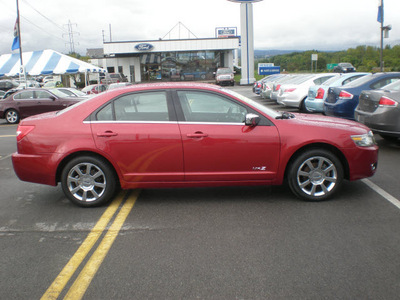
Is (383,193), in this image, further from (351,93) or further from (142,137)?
(351,93)

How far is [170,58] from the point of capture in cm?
5397

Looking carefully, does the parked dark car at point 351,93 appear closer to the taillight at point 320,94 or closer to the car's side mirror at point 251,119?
the taillight at point 320,94

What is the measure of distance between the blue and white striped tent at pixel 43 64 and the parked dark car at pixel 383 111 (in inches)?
862

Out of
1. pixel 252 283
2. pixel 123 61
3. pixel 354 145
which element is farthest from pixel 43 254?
pixel 123 61

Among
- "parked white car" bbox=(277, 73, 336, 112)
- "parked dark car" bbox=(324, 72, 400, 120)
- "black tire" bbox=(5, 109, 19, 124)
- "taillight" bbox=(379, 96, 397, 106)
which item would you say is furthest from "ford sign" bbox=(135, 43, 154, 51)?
"taillight" bbox=(379, 96, 397, 106)

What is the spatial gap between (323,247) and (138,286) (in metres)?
1.76

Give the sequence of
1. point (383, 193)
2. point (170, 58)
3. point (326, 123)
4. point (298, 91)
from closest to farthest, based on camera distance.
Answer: point (326, 123), point (383, 193), point (298, 91), point (170, 58)

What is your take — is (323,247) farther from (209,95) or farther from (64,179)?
(64,179)

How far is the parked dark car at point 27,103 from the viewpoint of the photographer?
56.2ft

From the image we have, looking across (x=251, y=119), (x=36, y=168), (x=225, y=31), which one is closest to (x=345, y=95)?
(x=251, y=119)

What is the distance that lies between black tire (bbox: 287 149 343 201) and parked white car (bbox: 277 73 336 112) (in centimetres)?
1095

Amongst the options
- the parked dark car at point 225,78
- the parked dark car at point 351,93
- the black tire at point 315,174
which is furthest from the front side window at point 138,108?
the parked dark car at point 225,78

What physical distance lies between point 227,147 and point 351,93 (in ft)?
20.2

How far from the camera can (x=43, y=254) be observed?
12.3 feet
